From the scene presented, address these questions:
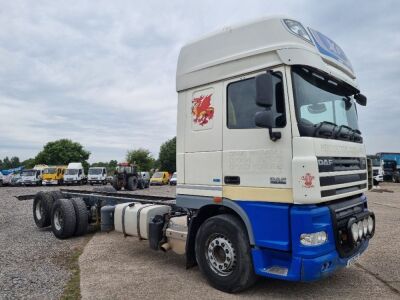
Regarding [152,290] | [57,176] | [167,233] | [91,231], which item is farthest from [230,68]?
[57,176]

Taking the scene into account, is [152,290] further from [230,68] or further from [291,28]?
[291,28]

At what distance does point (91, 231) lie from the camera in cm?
989

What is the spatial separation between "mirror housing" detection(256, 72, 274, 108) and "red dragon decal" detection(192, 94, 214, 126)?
1.19 metres

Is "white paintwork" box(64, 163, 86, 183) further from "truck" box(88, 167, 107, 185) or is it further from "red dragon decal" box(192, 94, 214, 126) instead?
"red dragon decal" box(192, 94, 214, 126)

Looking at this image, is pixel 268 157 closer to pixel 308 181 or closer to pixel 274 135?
pixel 274 135

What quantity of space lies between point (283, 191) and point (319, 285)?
1804 millimetres

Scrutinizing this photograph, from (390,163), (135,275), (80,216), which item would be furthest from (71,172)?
(135,275)

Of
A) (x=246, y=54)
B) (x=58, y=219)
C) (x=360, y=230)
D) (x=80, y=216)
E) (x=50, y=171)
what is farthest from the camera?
(x=50, y=171)

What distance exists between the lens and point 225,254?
5.04 metres

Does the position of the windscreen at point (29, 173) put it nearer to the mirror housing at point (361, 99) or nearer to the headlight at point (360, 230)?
the mirror housing at point (361, 99)

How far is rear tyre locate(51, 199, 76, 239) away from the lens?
8.73m

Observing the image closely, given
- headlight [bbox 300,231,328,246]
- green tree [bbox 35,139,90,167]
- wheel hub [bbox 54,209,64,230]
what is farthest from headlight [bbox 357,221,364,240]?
green tree [bbox 35,139,90,167]

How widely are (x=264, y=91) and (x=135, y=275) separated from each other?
11.7 ft

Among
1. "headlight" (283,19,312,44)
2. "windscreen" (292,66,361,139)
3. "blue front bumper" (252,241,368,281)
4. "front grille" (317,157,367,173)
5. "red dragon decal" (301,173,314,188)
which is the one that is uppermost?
"headlight" (283,19,312,44)
